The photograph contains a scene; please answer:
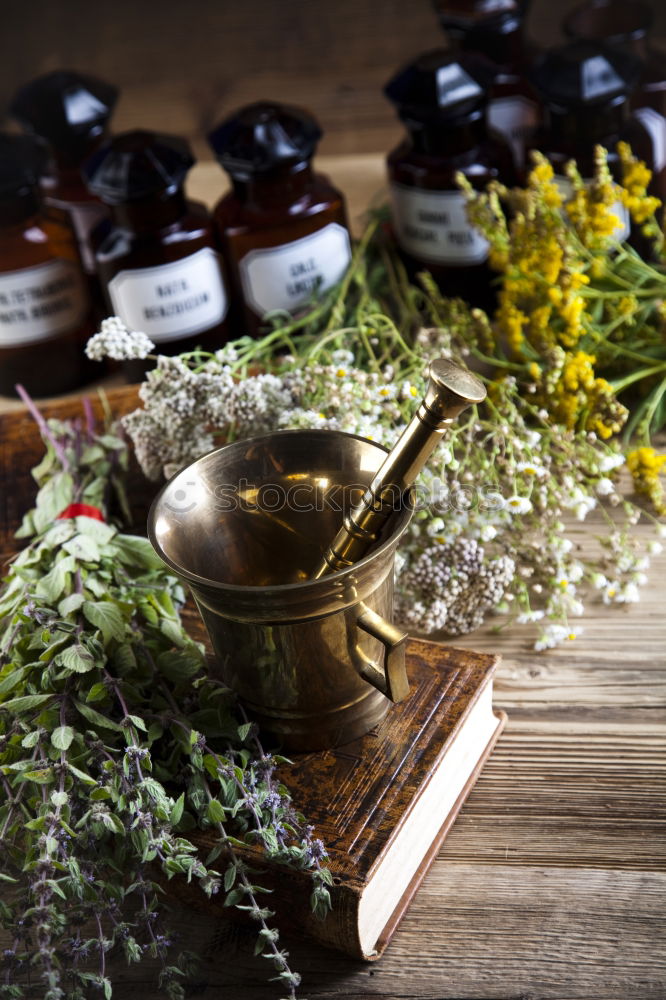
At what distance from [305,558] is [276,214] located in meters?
0.48

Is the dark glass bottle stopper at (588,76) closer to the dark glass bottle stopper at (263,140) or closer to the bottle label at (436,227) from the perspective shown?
the bottle label at (436,227)

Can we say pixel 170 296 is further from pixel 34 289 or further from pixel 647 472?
pixel 647 472

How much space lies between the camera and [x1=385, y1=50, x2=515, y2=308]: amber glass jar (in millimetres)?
1000

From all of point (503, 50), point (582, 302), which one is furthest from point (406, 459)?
point (503, 50)

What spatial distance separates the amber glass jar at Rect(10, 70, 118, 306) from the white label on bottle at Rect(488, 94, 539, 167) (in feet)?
1.59

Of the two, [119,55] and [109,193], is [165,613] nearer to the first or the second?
[109,193]

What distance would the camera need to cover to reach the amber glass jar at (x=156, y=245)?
0.96 meters

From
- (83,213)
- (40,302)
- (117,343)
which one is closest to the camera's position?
(117,343)

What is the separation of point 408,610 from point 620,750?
0.61ft

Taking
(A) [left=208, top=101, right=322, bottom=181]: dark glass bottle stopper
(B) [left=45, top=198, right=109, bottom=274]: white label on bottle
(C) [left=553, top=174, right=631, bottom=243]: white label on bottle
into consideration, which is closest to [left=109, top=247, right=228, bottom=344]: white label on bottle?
(A) [left=208, top=101, right=322, bottom=181]: dark glass bottle stopper

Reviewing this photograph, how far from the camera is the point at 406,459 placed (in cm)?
57

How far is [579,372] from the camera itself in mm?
843

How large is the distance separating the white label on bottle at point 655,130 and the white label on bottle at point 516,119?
0.22m

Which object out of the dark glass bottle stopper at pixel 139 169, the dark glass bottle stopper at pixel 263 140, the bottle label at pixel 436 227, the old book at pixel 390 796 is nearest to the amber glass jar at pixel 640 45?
the bottle label at pixel 436 227
